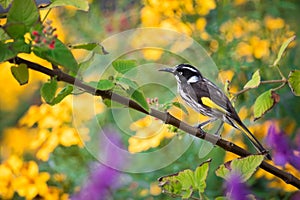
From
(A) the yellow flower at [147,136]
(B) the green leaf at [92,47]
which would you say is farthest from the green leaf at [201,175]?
(A) the yellow flower at [147,136]

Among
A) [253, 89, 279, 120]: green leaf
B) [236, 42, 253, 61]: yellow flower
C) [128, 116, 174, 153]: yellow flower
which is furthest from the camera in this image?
[236, 42, 253, 61]: yellow flower

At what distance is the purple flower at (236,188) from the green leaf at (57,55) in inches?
5.7

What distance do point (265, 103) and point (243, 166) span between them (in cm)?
8

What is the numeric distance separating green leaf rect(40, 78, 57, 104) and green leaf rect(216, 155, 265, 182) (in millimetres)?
131

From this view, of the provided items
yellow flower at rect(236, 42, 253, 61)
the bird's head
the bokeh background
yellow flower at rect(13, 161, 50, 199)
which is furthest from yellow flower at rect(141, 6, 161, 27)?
the bird's head

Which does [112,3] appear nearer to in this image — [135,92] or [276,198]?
[276,198]

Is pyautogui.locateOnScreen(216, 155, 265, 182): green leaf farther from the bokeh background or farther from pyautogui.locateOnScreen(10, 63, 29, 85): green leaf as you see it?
the bokeh background

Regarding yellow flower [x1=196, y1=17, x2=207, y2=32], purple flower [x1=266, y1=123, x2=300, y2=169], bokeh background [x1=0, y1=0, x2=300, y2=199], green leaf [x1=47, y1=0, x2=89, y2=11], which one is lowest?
bokeh background [x1=0, y1=0, x2=300, y2=199]

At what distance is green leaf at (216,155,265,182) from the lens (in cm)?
44

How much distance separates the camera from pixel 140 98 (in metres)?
0.42

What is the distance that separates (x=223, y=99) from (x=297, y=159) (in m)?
0.26

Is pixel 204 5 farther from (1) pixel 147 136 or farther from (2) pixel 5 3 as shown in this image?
(2) pixel 5 3

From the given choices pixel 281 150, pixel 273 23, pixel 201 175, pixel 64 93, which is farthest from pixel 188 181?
pixel 273 23

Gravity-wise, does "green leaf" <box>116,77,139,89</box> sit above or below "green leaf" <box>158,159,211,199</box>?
above
